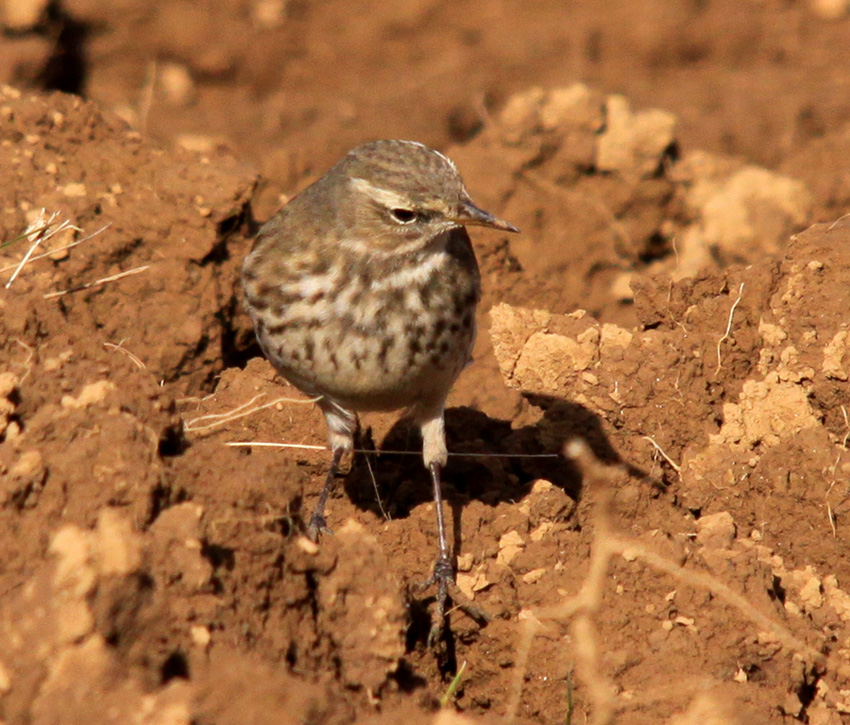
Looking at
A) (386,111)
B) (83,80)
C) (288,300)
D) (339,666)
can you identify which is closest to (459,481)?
(288,300)

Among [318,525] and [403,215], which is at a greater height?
[403,215]

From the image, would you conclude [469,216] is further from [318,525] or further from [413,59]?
[413,59]

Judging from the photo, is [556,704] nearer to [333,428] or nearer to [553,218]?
[333,428]

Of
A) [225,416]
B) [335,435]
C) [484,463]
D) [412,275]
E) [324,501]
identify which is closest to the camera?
[412,275]

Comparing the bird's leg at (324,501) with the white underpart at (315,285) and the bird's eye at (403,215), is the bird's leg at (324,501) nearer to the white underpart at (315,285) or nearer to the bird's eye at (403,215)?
the white underpart at (315,285)

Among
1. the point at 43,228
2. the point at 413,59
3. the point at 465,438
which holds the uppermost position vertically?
the point at 43,228

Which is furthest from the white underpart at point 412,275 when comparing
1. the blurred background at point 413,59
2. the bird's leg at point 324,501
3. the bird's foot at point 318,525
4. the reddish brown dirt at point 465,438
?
the blurred background at point 413,59

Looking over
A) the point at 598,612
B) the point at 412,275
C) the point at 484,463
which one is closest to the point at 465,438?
the point at 484,463

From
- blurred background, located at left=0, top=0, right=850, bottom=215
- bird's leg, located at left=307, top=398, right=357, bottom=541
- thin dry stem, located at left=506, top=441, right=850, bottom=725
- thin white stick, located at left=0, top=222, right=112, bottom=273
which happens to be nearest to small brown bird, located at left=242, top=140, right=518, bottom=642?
bird's leg, located at left=307, top=398, right=357, bottom=541
